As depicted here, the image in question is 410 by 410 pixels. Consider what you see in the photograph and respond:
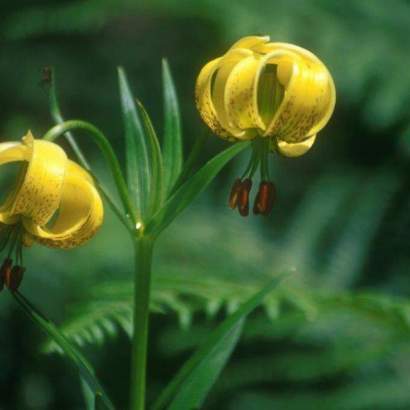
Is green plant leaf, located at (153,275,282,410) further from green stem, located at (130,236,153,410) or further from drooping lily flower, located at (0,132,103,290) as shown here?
drooping lily flower, located at (0,132,103,290)

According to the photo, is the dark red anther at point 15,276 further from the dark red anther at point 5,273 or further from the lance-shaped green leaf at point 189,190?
the lance-shaped green leaf at point 189,190

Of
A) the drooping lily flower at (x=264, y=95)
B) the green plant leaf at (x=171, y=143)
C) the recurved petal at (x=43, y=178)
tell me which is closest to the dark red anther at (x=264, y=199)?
the drooping lily flower at (x=264, y=95)

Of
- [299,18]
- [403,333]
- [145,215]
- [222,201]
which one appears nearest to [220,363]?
[145,215]

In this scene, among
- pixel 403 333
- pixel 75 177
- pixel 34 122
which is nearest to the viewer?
pixel 75 177

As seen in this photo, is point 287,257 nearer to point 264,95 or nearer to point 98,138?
point 264,95

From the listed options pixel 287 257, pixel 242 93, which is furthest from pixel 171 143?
pixel 287 257

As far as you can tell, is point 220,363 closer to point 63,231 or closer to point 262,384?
point 63,231
